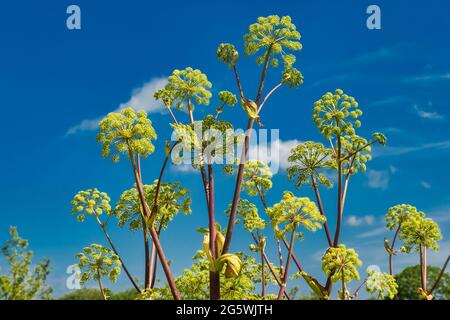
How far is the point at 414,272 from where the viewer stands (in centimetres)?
5256

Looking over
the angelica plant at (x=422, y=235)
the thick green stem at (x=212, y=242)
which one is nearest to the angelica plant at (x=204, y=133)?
the thick green stem at (x=212, y=242)

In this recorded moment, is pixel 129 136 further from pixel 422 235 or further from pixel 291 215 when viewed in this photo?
pixel 422 235

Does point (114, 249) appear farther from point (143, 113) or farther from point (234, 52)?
point (234, 52)

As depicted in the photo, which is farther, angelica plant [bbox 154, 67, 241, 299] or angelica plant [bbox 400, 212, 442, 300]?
angelica plant [bbox 400, 212, 442, 300]

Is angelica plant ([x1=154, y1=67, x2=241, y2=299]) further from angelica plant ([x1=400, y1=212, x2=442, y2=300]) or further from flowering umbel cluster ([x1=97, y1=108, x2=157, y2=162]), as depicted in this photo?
angelica plant ([x1=400, y1=212, x2=442, y2=300])

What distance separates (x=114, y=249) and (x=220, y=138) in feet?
13.0

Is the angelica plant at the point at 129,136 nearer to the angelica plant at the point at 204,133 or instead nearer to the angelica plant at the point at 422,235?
the angelica plant at the point at 204,133

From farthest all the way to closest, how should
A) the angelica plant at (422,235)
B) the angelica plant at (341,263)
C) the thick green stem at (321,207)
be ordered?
the angelica plant at (422,235), the thick green stem at (321,207), the angelica plant at (341,263)

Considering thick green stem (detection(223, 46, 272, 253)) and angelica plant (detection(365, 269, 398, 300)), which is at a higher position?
thick green stem (detection(223, 46, 272, 253))

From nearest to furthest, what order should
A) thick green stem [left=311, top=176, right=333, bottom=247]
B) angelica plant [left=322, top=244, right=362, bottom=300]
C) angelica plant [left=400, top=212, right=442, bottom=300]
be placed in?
angelica plant [left=322, top=244, right=362, bottom=300]
thick green stem [left=311, top=176, right=333, bottom=247]
angelica plant [left=400, top=212, right=442, bottom=300]

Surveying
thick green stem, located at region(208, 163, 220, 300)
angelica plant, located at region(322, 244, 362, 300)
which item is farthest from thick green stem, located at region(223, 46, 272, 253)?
angelica plant, located at region(322, 244, 362, 300)

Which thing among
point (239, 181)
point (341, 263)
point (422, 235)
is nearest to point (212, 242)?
point (239, 181)

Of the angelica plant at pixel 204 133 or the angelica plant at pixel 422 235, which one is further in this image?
the angelica plant at pixel 422 235
